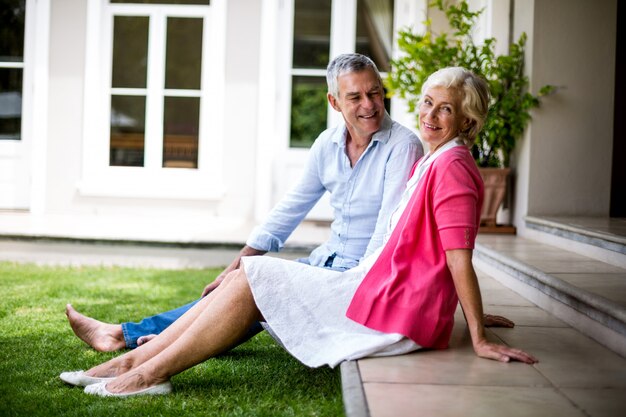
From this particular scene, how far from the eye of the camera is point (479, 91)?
6.96 feet

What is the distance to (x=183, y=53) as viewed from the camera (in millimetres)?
6902

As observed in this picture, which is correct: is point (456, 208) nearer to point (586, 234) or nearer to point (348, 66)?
point (348, 66)

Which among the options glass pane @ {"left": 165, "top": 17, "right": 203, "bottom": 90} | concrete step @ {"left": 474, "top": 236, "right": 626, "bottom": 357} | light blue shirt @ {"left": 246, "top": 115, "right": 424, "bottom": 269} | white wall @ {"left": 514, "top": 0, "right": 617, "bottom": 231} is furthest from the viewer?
glass pane @ {"left": 165, "top": 17, "right": 203, "bottom": 90}

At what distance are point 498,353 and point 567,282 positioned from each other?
2.56ft

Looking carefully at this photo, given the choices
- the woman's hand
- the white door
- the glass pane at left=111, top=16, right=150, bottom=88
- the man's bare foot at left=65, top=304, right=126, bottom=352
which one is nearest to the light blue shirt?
the woman's hand

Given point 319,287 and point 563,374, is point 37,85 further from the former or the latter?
point 563,374

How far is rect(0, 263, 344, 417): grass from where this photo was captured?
7.14ft

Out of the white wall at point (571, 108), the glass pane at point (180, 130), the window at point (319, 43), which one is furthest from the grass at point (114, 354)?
the window at point (319, 43)

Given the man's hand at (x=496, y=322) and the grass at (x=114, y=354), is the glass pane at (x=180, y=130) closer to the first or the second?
the grass at (x=114, y=354)

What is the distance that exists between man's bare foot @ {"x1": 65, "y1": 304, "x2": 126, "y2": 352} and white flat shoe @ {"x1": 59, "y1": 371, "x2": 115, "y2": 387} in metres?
0.41

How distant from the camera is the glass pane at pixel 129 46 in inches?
273

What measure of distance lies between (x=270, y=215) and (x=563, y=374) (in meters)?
1.29

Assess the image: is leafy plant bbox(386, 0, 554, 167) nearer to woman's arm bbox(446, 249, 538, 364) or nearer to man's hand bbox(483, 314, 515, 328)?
man's hand bbox(483, 314, 515, 328)

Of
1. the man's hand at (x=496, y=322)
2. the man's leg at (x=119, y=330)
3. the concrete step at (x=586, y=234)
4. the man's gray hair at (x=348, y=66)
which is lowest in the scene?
the man's leg at (x=119, y=330)
